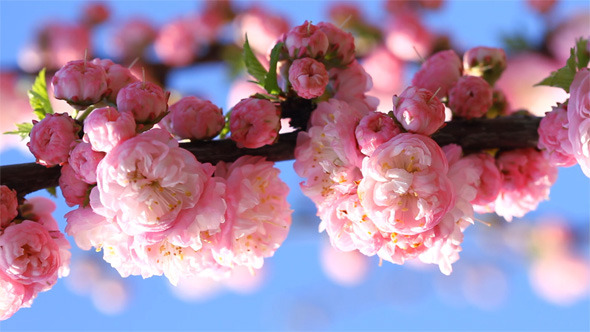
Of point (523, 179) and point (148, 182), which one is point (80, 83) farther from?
point (523, 179)

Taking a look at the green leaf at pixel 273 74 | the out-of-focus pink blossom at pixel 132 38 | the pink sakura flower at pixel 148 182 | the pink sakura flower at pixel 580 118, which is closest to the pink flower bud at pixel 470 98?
the pink sakura flower at pixel 580 118

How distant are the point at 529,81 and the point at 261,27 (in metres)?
0.98

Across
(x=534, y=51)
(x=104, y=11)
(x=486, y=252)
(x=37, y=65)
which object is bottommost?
(x=486, y=252)

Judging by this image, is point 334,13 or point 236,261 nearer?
point 236,261

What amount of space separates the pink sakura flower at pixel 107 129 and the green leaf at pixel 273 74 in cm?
20

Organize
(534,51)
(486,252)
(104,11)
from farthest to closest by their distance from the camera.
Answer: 1. (486,252)
2. (104,11)
3. (534,51)

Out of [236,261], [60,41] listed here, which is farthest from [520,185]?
[60,41]

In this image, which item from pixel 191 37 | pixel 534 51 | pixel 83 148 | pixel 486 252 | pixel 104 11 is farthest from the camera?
pixel 486 252

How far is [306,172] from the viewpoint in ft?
2.21

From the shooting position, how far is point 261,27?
2.04 m

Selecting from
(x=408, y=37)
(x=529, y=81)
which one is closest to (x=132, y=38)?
(x=408, y=37)

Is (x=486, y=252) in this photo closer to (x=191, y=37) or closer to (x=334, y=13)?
(x=334, y=13)

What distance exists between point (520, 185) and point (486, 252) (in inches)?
101

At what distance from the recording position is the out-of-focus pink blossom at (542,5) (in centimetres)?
192
